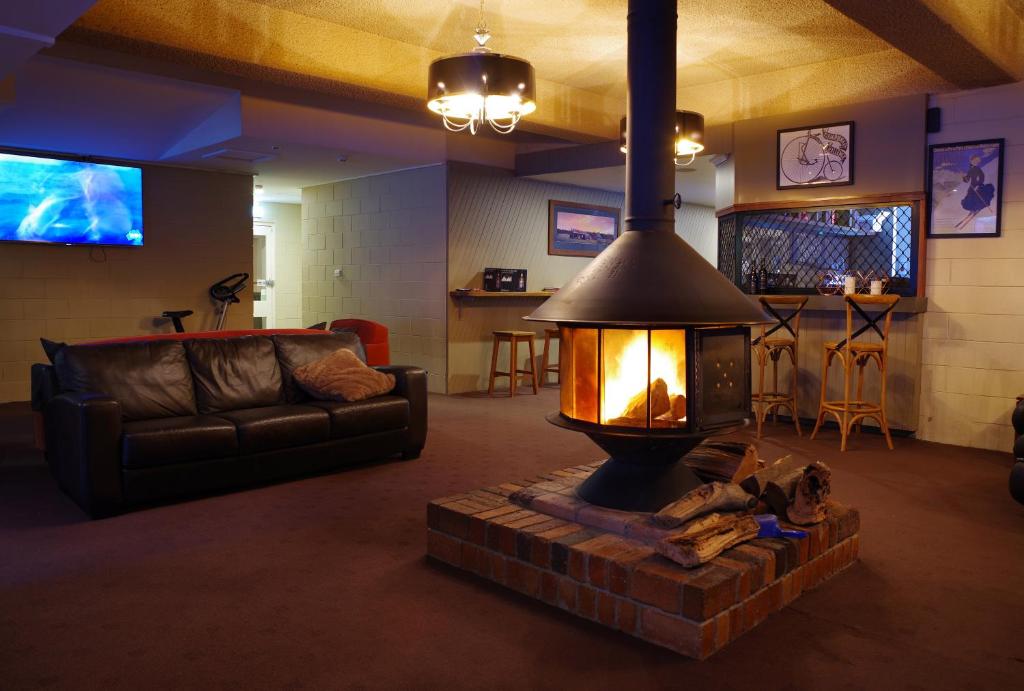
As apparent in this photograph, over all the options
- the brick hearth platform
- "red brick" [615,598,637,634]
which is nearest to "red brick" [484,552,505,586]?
the brick hearth platform

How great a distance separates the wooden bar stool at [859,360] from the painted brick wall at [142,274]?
19.9 feet

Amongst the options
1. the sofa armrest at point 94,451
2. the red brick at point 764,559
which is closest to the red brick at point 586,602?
the red brick at point 764,559

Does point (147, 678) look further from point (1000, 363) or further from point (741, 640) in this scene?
point (1000, 363)

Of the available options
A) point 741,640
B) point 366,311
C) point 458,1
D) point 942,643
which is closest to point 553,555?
point 741,640

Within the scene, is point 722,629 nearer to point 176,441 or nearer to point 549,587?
point 549,587

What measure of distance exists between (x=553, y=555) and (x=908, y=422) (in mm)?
4107

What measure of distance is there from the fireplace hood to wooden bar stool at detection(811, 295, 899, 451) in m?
2.70

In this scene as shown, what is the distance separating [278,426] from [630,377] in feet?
7.01

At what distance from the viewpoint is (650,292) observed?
2.95 meters

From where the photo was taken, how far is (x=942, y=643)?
99.3 inches

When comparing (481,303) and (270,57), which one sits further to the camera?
(481,303)

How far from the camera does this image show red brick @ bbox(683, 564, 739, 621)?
2408 mm

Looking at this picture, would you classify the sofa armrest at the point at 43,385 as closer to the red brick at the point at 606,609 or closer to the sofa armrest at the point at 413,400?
the sofa armrest at the point at 413,400

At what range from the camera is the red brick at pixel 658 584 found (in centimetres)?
247
